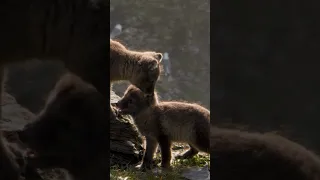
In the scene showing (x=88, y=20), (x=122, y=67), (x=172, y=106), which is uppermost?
(x=88, y=20)

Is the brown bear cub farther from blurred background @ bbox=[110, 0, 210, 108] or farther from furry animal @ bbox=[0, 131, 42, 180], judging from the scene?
furry animal @ bbox=[0, 131, 42, 180]

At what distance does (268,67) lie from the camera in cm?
243

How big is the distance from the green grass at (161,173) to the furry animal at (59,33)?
212 centimetres

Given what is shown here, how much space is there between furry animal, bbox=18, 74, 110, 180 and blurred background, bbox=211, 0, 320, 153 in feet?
1.76

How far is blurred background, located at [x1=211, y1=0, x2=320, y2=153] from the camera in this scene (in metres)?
2.38

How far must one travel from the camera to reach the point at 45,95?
2.55 m

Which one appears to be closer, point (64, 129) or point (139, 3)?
point (64, 129)

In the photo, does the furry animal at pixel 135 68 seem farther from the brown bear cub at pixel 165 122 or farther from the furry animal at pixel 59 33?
the furry animal at pixel 59 33

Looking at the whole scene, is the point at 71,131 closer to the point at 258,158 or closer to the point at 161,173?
the point at 258,158

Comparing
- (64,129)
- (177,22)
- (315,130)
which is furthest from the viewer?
(177,22)

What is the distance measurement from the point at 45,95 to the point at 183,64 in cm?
619

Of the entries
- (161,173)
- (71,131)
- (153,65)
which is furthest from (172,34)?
(71,131)

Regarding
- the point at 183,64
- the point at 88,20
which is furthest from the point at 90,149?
the point at 183,64

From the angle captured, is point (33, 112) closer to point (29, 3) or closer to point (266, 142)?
point (29, 3)
